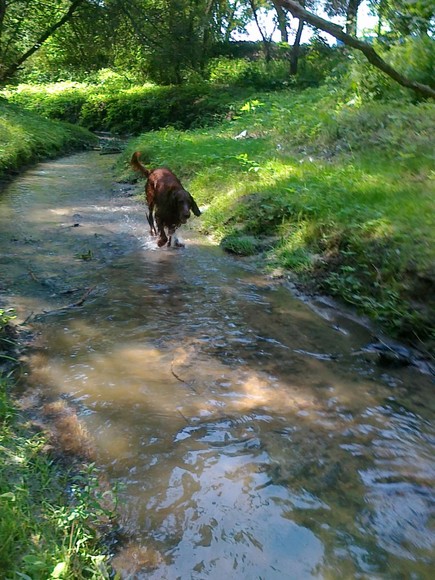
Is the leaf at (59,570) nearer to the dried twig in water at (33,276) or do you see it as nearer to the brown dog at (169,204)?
the dried twig in water at (33,276)

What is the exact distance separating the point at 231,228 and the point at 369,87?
5.03 m

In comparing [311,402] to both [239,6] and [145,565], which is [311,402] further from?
[239,6]

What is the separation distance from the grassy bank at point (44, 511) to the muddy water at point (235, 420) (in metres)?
0.16

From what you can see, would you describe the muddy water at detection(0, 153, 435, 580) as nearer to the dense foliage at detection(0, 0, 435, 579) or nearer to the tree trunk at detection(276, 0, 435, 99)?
the dense foliage at detection(0, 0, 435, 579)

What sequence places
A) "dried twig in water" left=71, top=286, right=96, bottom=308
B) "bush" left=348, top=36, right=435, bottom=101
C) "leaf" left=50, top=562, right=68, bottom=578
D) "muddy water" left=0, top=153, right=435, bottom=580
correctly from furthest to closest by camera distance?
"bush" left=348, top=36, right=435, bottom=101 < "dried twig in water" left=71, top=286, right=96, bottom=308 < "muddy water" left=0, top=153, right=435, bottom=580 < "leaf" left=50, top=562, right=68, bottom=578

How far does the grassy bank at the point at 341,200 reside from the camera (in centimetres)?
492

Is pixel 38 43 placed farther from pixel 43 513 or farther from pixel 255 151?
pixel 43 513

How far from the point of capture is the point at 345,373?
416cm

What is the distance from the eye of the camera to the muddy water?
2533 millimetres

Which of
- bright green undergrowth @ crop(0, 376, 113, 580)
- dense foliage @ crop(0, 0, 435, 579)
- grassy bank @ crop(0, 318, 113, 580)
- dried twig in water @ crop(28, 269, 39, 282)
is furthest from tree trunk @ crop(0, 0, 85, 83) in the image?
bright green undergrowth @ crop(0, 376, 113, 580)

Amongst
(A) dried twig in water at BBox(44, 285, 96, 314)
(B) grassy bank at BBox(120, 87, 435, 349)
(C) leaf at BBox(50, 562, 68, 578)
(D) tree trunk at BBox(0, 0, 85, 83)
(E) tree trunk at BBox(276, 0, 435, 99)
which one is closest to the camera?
(C) leaf at BBox(50, 562, 68, 578)

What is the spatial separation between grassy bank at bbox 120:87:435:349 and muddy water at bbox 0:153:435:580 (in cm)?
47

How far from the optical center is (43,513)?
2512 mm

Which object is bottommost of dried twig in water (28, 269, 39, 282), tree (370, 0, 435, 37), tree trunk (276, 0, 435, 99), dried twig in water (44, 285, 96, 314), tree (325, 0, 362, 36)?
dried twig in water (44, 285, 96, 314)
